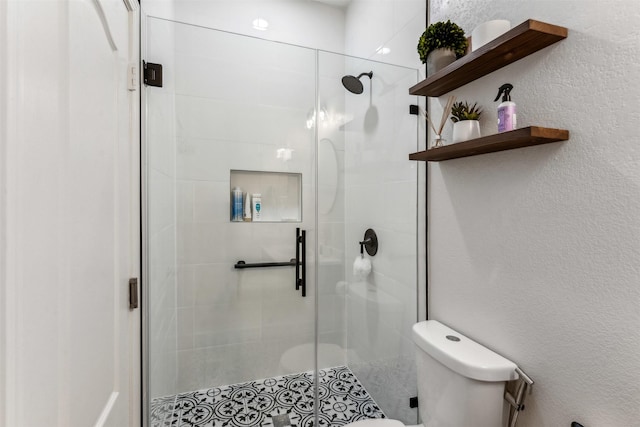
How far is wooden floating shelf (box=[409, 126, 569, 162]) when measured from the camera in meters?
0.85

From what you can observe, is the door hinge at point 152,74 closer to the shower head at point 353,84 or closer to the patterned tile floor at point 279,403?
the shower head at point 353,84

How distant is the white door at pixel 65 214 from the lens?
40 cm

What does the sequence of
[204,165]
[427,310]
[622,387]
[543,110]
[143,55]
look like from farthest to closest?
[204,165]
[427,310]
[143,55]
[543,110]
[622,387]

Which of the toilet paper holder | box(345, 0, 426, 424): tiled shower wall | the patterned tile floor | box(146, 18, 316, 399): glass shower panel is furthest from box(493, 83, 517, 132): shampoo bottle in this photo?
the patterned tile floor

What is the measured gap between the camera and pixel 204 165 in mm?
1672

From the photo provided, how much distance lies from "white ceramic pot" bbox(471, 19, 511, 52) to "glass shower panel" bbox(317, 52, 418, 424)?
0.58 metres

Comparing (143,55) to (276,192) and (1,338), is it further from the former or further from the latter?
(1,338)

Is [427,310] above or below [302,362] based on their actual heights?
above

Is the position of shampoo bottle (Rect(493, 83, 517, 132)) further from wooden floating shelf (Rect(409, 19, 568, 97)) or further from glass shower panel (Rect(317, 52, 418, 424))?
glass shower panel (Rect(317, 52, 418, 424))

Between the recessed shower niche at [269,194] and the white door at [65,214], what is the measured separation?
2.56 ft

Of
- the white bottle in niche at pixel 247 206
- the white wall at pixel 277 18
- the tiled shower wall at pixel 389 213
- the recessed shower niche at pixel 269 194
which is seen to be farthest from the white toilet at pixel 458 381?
the white wall at pixel 277 18

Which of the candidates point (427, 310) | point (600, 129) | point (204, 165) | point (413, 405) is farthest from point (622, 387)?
point (204, 165)

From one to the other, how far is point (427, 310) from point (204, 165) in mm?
1368

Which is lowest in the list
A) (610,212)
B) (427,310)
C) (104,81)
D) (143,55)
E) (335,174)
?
(427,310)
